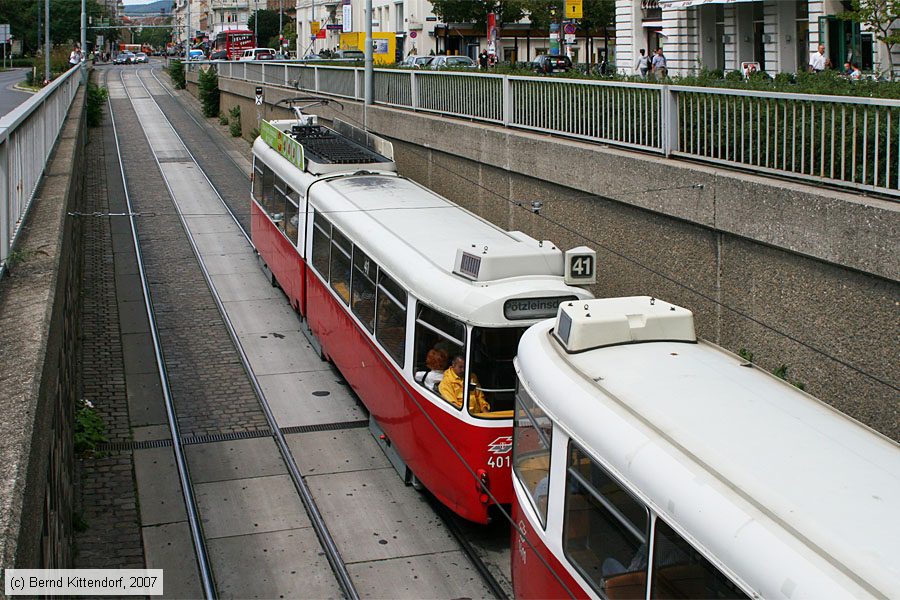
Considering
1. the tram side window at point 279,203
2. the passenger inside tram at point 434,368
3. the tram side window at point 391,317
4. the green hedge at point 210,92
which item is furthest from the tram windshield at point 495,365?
the green hedge at point 210,92

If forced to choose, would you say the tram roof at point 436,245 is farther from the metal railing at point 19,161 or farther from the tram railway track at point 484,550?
the metal railing at point 19,161

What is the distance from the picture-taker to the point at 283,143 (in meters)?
16.6

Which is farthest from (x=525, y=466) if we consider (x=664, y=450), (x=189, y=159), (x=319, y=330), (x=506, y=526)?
(x=189, y=159)

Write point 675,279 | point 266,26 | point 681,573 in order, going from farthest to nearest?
point 266,26 → point 675,279 → point 681,573

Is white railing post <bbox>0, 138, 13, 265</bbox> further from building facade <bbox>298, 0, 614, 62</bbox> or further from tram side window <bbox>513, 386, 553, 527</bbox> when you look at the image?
building facade <bbox>298, 0, 614, 62</bbox>

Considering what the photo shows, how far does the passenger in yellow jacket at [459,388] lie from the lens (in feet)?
28.6

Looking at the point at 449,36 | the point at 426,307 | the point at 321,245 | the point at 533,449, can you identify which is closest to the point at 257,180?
the point at 321,245

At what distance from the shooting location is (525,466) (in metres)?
7.00

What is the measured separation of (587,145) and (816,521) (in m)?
9.44

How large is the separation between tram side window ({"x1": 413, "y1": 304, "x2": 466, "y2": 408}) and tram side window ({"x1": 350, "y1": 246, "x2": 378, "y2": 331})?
4.97ft

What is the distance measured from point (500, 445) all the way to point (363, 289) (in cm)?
330

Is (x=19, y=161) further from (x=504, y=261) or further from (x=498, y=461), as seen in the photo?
(x=498, y=461)

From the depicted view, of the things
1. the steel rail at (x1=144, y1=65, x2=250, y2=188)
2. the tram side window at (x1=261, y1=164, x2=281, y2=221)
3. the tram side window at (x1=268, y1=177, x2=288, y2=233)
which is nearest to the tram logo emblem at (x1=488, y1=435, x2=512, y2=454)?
the tram side window at (x1=268, y1=177, x2=288, y2=233)

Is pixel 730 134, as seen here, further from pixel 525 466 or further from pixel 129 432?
pixel 129 432
